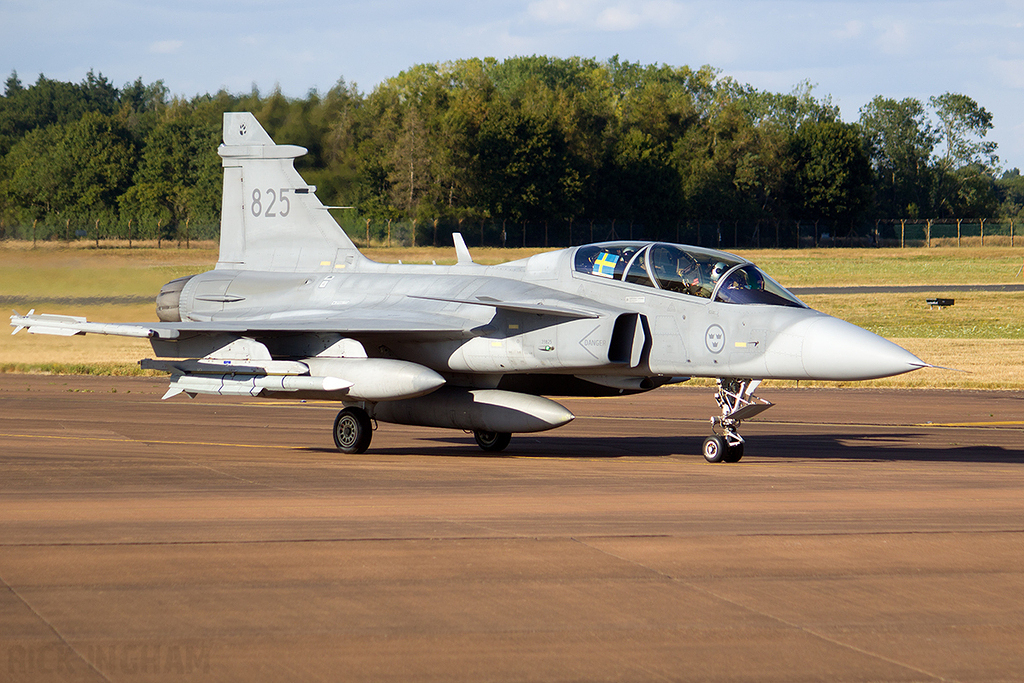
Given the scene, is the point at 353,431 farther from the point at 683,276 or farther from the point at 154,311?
the point at 154,311

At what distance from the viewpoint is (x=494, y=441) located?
15.5 meters

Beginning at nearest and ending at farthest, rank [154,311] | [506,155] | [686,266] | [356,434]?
[686,266], [356,434], [154,311], [506,155]

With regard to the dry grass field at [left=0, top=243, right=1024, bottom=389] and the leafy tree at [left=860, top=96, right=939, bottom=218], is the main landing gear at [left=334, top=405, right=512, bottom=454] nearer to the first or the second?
the dry grass field at [left=0, top=243, right=1024, bottom=389]

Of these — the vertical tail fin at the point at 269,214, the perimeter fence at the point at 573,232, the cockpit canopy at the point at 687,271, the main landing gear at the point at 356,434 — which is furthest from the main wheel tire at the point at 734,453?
the perimeter fence at the point at 573,232

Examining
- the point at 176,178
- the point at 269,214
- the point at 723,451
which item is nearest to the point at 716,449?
the point at 723,451

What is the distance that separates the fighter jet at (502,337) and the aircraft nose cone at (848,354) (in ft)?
0.05

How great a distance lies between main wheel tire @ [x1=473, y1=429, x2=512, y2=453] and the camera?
15422 mm

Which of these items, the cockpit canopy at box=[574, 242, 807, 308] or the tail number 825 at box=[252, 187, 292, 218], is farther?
the tail number 825 at box=[252, 187, 292, 218]

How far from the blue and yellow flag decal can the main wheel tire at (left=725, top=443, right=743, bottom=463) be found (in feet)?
8.55

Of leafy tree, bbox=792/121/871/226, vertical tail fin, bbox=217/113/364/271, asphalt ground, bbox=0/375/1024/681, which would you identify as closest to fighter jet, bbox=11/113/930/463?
vertical tail fin, bbox=217/113/364/271

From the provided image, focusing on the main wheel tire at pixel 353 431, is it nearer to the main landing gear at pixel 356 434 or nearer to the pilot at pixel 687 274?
the main landing gear at pixel 356 434

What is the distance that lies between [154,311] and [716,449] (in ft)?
43.7

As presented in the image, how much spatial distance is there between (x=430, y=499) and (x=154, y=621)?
15.1 ft

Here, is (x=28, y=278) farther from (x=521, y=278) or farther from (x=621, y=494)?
(x=621, y=494)
